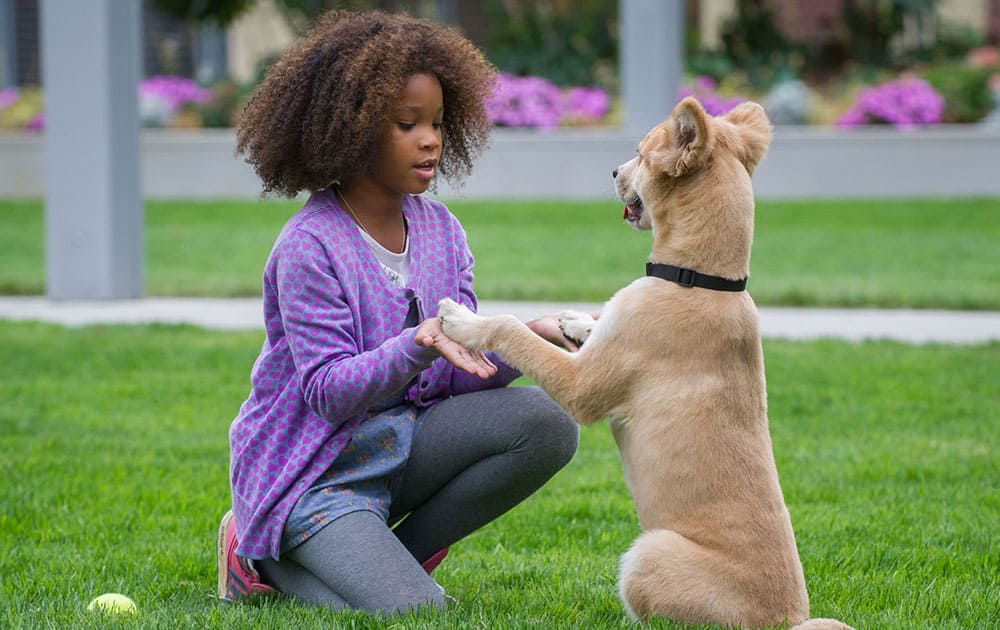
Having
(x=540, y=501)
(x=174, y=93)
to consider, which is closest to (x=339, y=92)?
(x=540, y=501)

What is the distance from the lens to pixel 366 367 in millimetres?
3473

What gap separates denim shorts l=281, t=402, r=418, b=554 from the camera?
3.63m

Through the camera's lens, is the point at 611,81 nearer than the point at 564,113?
No

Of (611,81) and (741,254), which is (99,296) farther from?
(611,81)

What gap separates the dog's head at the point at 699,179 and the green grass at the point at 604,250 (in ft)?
20.7

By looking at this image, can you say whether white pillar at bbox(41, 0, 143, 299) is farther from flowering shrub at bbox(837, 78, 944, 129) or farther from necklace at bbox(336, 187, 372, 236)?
flowering shrub at bbox(837, 78, 944, 129)

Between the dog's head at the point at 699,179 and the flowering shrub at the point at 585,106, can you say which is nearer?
the dog's head at the point at 699,179

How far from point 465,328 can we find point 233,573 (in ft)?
3.34

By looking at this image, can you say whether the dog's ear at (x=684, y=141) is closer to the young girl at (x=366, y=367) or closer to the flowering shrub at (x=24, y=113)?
the young girl at (x=366, y=367)

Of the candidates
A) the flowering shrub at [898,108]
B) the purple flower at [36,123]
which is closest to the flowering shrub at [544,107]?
the flowering shrub at [898,108]

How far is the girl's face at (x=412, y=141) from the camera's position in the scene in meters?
3.73

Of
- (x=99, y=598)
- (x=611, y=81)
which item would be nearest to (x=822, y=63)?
(x=611, y=81)

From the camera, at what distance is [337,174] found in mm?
3770

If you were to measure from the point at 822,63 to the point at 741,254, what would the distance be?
2142 cm
